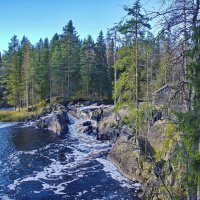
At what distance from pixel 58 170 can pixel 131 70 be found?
1060 cm

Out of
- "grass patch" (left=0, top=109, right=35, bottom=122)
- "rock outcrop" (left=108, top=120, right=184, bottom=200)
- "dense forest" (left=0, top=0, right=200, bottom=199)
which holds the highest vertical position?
"dense forest" (left=0, top=0, right=200, bottom=199)

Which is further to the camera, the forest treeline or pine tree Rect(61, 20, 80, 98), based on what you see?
pine tree Rect(61, 20, 80, 98)

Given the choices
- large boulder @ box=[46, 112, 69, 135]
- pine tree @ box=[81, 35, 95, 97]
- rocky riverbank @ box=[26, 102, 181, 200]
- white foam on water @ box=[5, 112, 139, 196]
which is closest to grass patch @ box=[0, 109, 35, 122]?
rocky riverbank @ box=[26, 102, 181, 200]

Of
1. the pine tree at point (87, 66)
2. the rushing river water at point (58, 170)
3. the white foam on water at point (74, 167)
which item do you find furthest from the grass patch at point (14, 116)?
the white foam on water at point (74, 167)

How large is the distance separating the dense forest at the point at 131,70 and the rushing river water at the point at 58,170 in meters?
5.05

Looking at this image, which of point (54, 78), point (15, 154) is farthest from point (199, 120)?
point (54, 78)

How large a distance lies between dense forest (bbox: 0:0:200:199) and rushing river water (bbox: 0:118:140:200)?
16.6 feet

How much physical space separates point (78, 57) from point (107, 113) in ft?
89.9

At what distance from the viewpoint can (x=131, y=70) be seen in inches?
1035

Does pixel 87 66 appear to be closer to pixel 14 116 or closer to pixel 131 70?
pixel 14 116

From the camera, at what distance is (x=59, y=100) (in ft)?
189

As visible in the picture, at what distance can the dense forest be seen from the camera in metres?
8.59

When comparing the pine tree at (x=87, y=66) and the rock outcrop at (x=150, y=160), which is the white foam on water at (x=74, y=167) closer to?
the rock outcrop at (x=150, y=160)

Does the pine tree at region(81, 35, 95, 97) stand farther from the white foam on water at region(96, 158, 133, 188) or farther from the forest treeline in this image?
the white foam on water at region(96, 158, 133, 188)
